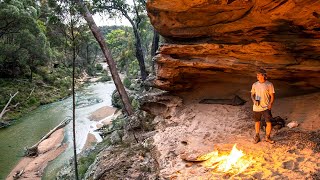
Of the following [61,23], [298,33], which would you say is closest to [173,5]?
[298,33]

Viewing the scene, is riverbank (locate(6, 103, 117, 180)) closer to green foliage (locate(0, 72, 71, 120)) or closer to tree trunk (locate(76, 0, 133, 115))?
tree trunk (locate(76, 0, 133, 115))

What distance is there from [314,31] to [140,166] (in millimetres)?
5394

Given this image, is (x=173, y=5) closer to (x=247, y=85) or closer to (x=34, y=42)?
(x=247, y=85)

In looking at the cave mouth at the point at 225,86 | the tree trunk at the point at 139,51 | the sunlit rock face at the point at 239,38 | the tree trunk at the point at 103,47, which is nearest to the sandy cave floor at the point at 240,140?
the cave mouth at the point at 225,86

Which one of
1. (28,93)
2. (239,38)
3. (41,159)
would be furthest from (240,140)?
(28,93)

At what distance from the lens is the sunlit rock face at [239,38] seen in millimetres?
7203

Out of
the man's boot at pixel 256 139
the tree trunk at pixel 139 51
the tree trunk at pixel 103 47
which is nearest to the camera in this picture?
the man's boot at pixel 256 139

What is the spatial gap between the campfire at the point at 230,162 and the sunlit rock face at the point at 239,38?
108 inches

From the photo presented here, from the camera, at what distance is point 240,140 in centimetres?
786

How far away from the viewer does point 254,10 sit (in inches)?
292

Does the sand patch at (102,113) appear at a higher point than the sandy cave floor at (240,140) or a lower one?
lower

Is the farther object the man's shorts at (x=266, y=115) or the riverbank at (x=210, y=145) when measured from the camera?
the man's shorts at (x=266, y=115)

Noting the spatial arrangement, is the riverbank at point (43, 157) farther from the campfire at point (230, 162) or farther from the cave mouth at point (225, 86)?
the campfire at point (230, 162)

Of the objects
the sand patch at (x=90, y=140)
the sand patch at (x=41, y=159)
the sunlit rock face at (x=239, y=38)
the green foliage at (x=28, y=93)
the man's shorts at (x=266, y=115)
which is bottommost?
the sand patch at (x=41, y=159)
